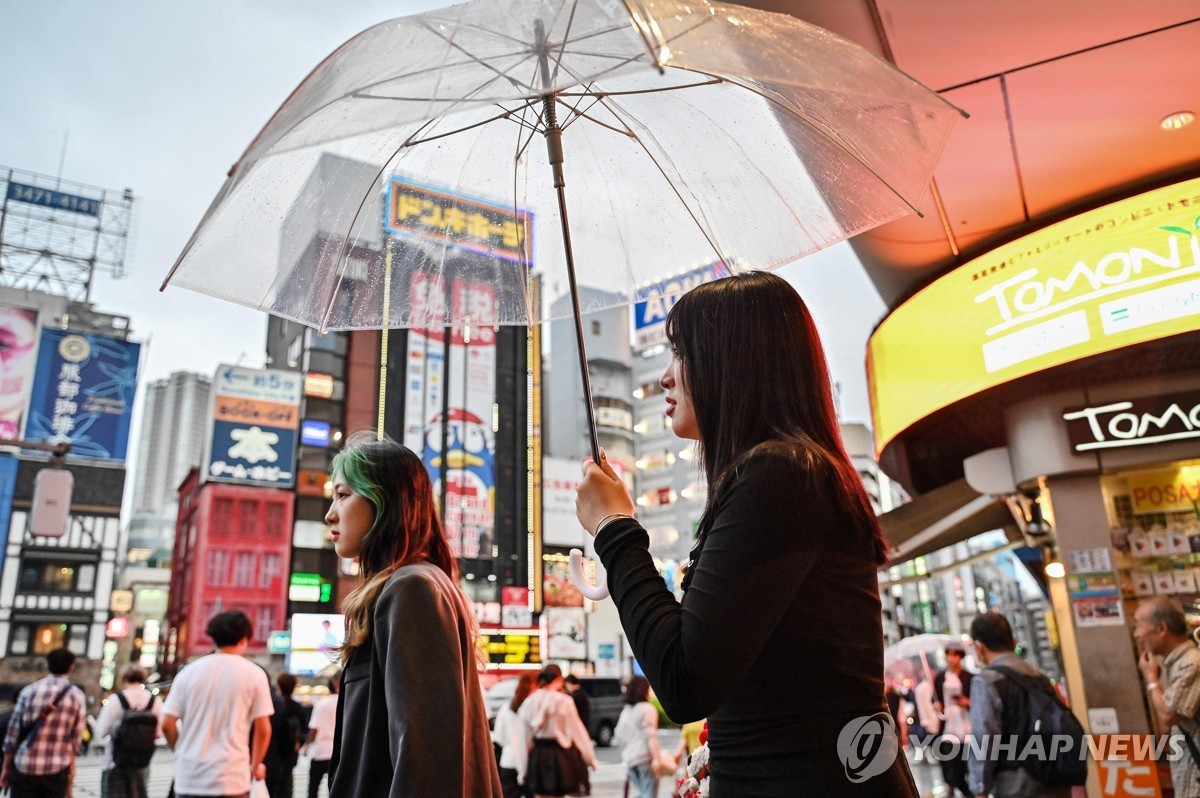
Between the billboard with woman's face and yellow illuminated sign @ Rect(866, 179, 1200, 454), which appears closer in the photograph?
yellow illuminated sign @ Rect(866, 179, 1200, 454)

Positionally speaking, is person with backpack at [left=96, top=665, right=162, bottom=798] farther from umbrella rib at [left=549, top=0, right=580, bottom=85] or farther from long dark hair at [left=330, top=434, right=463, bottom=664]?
umbrella rib at [left=549, top=0, right=580, bottom=85]

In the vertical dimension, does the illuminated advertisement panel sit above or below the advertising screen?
above

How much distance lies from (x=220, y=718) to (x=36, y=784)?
2.74 metres

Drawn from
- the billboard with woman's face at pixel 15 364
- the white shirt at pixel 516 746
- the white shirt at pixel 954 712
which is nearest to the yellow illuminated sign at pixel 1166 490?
the white shirt at pixel 954 712

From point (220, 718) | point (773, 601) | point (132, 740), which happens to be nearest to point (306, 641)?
point (132, 740)

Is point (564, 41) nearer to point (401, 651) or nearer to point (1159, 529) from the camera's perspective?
point (401, 651)

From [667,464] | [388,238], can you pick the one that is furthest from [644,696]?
[667,464]

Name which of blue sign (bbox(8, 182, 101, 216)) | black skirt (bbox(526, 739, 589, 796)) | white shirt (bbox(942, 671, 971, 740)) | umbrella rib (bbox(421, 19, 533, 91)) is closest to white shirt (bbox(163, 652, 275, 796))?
black skirt (bbox(526, 739, 589, 796))

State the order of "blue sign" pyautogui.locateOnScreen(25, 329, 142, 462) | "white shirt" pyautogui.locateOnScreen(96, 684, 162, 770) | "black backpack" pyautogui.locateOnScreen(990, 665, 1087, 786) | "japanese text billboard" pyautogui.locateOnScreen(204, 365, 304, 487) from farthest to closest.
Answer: "japanese text billboard" pyautogui.locateOnScreen(204, 365, 304, 487)
"blue sign" pyautogui.locateOnScreen(25, 329, 142, 462)
"white shirt" pyautogui.locateOnScreen(96, 684, 162, 770)
"black backpack" pyautogui.locateOnScreen(990, 665, 1087, 786)

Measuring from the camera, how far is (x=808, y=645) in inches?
42.4

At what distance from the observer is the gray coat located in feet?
5.17

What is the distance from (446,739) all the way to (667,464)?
50.1 m

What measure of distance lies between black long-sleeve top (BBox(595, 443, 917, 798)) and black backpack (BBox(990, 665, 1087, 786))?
10.5 feet
